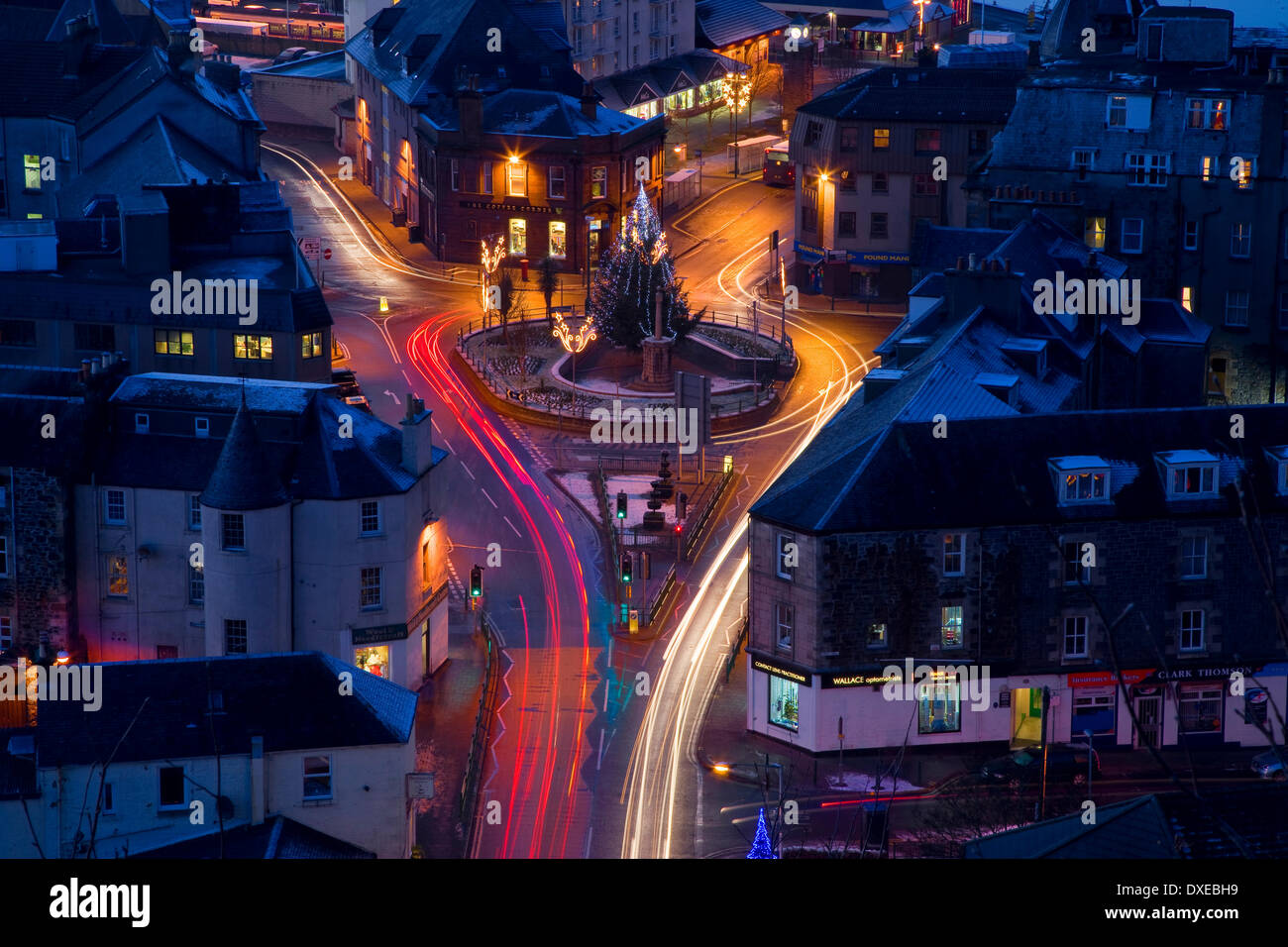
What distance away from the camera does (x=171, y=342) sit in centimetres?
9581

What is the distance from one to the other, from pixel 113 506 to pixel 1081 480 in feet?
112

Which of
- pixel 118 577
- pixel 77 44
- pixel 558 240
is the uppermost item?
pixel 77 44

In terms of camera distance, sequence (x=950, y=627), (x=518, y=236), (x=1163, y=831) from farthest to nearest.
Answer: (x=518, y=236)
(x=950, y=627)
(x=1163, y=831)

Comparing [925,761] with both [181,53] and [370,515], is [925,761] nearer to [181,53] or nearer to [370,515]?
[370,515]

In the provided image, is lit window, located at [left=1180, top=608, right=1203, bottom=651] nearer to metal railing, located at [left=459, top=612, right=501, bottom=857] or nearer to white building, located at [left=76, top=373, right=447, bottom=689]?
metal railing, located at [left=459, top=612, right=501, bottom=857]

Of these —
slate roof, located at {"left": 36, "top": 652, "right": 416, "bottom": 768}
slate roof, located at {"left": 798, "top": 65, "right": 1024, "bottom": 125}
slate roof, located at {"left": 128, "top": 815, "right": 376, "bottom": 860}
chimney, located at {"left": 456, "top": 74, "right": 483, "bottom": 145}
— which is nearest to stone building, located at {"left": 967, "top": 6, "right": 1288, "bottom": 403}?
slate roof, located at {"left": 798, "top": 65, "right": 1024, "bottom": 125}

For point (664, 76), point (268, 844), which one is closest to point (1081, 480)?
point (268, 844)

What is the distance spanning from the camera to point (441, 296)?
132 m

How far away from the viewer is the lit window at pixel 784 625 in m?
68.1

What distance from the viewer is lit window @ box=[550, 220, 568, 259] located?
137375 mm

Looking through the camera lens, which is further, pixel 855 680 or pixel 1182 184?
pixel 1182 184

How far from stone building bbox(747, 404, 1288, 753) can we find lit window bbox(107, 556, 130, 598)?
2264cm

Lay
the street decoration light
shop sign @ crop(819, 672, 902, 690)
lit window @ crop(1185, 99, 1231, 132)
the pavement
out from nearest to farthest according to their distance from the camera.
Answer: the pavement < shop sign @ crop(819, 672, 902, 690) < lit window @ crop(1185, 99, 1231, 132) < the street decoration light

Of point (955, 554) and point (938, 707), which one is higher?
point (955, 554)
